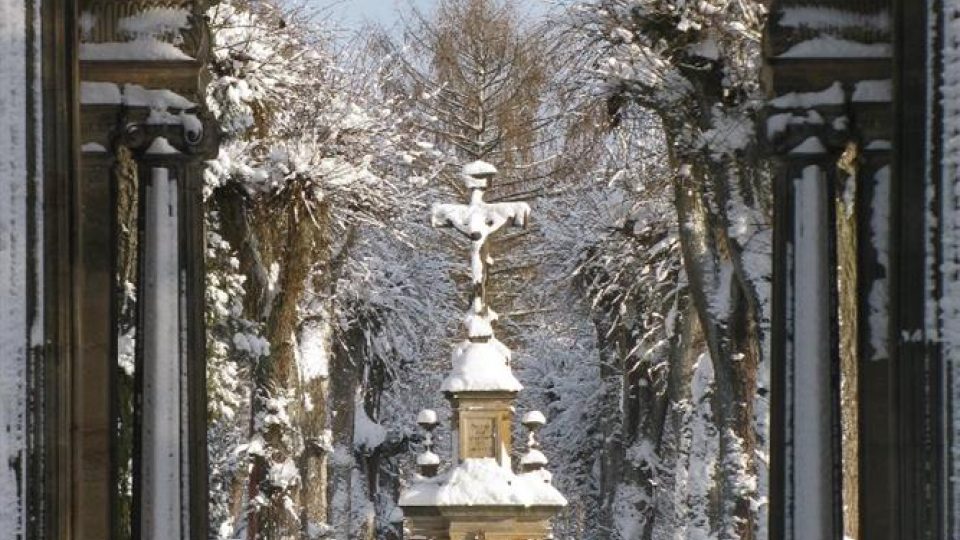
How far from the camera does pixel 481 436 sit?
1357 inches

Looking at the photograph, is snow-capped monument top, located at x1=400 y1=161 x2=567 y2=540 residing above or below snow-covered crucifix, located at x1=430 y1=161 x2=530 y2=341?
below

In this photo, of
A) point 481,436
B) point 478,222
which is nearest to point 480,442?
point 481,436

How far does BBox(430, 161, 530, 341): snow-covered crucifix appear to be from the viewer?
3456 cm

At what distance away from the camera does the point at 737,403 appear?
25438 mm

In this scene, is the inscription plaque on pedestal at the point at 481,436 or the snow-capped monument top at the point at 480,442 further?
the inscription plaque on pedestal at the point at 481,436

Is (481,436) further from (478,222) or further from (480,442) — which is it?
(478,222)

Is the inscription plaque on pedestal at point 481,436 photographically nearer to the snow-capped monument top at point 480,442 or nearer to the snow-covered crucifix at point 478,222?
the snow-capped monument top at point 480,442

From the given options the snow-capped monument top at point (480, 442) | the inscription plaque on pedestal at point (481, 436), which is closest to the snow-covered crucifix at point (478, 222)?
the snow-capped monument top at point (480, 442)

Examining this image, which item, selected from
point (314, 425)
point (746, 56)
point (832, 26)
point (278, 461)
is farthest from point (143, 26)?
point (314, 425)

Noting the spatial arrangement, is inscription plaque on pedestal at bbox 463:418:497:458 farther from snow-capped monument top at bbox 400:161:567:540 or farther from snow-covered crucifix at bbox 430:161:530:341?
snow-covered crucifix at bbox 430:161:530:341

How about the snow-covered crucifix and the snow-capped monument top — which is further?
the snow-covered crucifix

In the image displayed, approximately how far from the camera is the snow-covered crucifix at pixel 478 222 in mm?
34562

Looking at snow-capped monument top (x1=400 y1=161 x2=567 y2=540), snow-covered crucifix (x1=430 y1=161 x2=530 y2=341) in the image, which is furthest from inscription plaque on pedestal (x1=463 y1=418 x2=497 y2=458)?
snow-covered crucifix (x1=430 y1=161 x2=530 y2=341)

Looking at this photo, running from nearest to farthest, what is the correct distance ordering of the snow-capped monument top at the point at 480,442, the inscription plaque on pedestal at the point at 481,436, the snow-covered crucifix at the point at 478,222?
the snow-capped monument top at the point at 480,442, the inscription plaque on pedestal at the point at 481,436, the snow-covered crucifix at the point at 478,222
